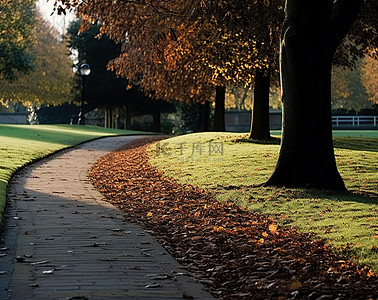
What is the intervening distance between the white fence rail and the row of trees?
2787 cm

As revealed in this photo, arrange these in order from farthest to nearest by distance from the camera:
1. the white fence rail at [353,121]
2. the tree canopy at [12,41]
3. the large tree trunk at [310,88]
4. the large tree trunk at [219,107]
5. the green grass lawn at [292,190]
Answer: the white fence rail at [353,121]
the tree canopy at [12,41]
the large tree trunk at [219,107]
the large tree trunk at [310,88]
the green grass lawn at [292,190]

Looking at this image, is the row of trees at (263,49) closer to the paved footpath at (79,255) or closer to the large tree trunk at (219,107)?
the large tree trunk at (219,107)

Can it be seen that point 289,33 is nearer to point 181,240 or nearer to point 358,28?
point 181,240

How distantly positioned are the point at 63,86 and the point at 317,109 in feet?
131

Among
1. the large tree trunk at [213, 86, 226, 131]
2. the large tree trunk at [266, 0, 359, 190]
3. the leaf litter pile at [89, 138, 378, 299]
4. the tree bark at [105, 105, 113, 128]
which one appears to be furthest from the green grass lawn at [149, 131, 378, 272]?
the tree bark at [105, 105, 113, 128]

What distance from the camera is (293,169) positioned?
13164 mm

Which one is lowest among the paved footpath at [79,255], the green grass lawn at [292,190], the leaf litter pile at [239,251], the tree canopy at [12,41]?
the leaf litter pile at [239,251]

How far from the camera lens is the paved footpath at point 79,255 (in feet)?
20.1

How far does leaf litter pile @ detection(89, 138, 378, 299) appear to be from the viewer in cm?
661

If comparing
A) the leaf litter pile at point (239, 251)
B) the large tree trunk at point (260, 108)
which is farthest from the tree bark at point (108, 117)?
the leaf litter pile at point (239, 251)

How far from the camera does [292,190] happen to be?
1261 cm

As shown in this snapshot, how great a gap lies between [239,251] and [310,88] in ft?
18.0

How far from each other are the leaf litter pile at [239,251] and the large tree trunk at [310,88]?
1846 mm

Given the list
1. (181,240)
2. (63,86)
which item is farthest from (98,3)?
(63,86)
